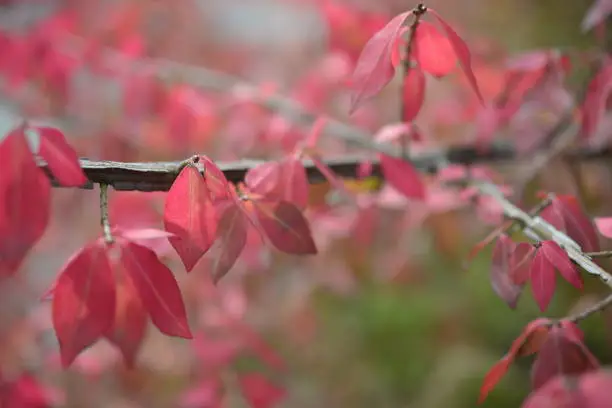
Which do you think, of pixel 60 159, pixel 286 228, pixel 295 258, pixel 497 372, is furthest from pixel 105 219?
pixel 295 258

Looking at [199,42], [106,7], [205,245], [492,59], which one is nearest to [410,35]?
[205,245]

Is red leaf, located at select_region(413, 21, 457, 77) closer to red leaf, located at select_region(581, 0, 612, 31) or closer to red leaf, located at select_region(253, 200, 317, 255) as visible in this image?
red leaf, located at select_region(253, 200, 317, 255)

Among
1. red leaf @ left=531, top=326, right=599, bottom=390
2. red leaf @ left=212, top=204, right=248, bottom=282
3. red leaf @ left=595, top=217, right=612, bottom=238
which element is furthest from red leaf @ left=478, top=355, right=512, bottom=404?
red leaf @ left=212, top=204, right=248, bottom=282

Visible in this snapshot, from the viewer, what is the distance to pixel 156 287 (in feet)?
1.73

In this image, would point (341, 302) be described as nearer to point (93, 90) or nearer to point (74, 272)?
point (93, 90)

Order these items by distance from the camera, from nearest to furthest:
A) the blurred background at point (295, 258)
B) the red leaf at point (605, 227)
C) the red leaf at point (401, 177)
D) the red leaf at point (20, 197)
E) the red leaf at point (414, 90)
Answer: the red leaf at point (20, 197) → the red leaf at point (605, 227) → the red leaf at point (414, 90) → the red leaf at point (401, 177) → the blurred background at point (295, 258)

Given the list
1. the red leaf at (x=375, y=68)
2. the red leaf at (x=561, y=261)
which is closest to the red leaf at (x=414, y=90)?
the red leaf at (x=375, y=68)

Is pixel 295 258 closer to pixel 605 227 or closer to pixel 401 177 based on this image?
pixel 401 177

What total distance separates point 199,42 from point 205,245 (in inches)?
80.3

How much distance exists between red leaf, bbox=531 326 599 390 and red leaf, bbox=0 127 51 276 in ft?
1.54

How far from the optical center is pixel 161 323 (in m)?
0.53

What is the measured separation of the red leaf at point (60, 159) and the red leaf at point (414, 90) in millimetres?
400

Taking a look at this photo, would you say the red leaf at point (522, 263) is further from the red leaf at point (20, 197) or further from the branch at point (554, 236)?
the red leaf at point (20, 197)

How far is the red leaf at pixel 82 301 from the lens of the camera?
50 centimetres
